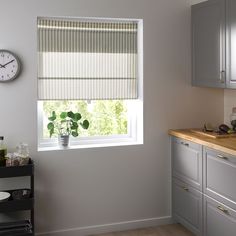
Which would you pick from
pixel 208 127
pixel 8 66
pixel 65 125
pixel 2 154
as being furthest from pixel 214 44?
pixel 2 154

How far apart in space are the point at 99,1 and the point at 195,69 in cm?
114

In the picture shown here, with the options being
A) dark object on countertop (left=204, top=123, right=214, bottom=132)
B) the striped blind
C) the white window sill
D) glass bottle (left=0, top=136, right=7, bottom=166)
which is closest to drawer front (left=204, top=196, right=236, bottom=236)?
dark object on countertop (left=204, top=123, right=214, bottom=132)

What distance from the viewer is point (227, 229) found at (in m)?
3.10

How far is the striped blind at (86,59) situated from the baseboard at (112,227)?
1237 millimetres

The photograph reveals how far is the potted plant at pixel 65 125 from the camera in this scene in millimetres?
3762

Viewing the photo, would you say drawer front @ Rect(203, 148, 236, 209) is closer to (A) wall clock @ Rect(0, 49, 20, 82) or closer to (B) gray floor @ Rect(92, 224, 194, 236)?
(B) gray floor @ Rect(92, 224, 194, 236)

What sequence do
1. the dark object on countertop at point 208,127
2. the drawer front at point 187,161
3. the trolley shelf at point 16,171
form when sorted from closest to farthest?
the trolley shelf at point 16,171, the drawer front at point 187,161, the dark object on countertop at point 208,127

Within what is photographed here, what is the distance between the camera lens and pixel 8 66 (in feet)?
11.4

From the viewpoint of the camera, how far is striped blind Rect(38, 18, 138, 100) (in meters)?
3.70

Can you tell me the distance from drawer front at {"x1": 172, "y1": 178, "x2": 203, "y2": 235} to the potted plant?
3.55ft

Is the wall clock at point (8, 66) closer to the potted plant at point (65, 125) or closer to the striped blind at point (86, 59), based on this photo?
the striped blind at point (86, 59)

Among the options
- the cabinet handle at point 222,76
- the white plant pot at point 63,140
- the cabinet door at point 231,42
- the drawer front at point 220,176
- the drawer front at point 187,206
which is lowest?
the drawer front at point 187,206

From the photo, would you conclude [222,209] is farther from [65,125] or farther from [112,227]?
[65,125]

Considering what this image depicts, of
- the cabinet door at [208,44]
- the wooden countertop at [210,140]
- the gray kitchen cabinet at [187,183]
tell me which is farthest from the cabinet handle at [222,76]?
the gray kitchen cabinet at [187,183]
